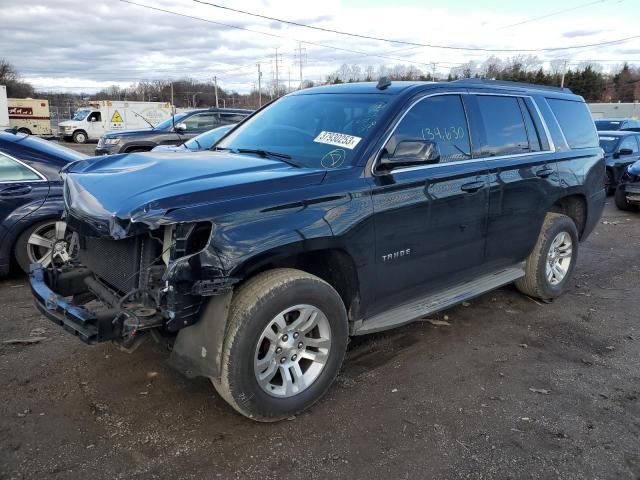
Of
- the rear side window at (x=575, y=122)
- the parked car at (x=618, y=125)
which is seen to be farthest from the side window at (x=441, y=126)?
the parked car at (x=618, y=125)

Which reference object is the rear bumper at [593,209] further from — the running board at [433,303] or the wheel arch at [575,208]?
the running board at [433,303]

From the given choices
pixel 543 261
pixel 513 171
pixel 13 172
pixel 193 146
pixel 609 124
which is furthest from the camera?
pixel 609 124

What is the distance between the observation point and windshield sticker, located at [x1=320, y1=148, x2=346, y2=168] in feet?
11.3

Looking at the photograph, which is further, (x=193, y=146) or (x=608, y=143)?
(x=608, y=143)

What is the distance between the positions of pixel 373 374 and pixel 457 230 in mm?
1265

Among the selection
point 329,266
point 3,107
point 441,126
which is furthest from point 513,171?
point 3,107

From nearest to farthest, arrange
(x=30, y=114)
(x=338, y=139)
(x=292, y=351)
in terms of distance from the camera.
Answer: (x=292, y=351)
(x=338, y=139)
(x=30, y=114)

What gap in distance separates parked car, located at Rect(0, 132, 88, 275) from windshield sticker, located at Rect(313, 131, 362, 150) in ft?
10.5

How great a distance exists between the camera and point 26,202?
17.9ft

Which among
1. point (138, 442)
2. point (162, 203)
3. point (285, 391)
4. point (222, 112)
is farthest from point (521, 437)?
point (222, 112)

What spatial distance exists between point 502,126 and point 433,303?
1719 millimetres

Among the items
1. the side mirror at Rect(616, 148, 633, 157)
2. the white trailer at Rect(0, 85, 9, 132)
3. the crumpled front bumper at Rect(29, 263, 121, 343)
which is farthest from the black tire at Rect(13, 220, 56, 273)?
the white trailer at Rect(0, 85, 9, 132)

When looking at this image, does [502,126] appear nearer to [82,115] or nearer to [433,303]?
[433,303]

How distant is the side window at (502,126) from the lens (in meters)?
4.36
